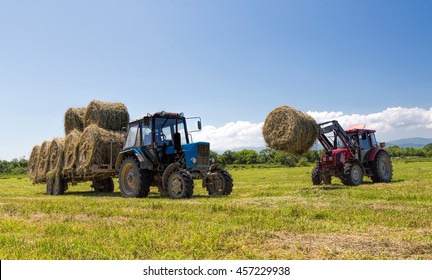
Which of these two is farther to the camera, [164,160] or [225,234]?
[164,160]

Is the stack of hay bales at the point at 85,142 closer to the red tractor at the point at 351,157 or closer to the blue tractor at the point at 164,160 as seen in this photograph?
the blue tractor at the point at 164,160

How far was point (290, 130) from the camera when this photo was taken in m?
14.4

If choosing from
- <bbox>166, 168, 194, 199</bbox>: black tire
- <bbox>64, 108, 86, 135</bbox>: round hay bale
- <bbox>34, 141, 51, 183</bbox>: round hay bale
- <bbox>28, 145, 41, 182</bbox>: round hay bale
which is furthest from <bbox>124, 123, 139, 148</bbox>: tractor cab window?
<bbox>28, 145, 41, 182</bbox>: round hay bale

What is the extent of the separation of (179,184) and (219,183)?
55.2 inches

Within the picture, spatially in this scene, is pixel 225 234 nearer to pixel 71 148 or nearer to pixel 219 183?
pixel 219 183

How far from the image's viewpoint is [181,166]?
1237 cm

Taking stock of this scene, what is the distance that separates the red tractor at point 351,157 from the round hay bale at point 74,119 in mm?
9476

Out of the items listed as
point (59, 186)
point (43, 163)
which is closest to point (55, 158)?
point (43, 163)

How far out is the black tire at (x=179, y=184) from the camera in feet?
37.8

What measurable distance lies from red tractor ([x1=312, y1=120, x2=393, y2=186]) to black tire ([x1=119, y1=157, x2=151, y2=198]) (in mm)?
6981

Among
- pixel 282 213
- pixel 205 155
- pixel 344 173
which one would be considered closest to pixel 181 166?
pixel 205 155

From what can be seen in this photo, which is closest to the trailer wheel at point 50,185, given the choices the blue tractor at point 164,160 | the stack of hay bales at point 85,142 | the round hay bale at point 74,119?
the stack of hay bales at point 85,142

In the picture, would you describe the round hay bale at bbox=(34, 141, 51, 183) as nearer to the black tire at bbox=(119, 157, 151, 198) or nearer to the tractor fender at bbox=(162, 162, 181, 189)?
the black tire at bbox=(119, 157, 151, 198)
